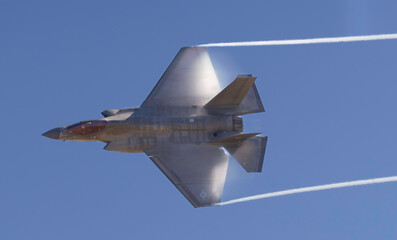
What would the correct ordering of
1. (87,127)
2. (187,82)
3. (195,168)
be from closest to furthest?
(195,168) → (87,127) → (187,82)

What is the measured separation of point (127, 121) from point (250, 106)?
20.5 ft

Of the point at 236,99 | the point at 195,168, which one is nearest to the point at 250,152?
the point at 236,99

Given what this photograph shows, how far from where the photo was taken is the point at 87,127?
38.0 metres

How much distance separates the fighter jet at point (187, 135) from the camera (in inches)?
1486

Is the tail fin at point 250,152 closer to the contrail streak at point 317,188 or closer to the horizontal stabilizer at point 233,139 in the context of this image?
the horizontal stabilizer at point 233,139

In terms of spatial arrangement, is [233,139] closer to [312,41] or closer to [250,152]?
[250,152]

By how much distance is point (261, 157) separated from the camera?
38.2 m

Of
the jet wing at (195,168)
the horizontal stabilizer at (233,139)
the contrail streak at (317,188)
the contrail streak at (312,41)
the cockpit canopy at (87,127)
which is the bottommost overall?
the contrail streak at (317,188)

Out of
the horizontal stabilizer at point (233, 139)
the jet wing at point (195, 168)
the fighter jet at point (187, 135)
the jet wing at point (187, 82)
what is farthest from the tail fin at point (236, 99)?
the jet wing at point (195, 168)

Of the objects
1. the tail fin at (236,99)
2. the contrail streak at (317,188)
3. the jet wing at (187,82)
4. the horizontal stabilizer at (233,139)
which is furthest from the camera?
the jet wing at (187,82)

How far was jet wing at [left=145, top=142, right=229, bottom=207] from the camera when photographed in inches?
1452

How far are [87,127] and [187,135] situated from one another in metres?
4.87

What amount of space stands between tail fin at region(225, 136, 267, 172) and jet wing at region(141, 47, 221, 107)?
9.20ft

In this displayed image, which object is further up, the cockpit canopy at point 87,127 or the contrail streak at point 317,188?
the cockpit canopy at point 87,127
